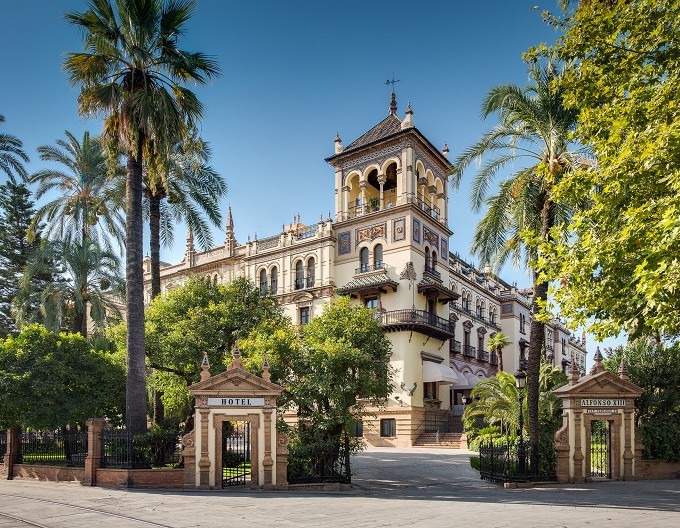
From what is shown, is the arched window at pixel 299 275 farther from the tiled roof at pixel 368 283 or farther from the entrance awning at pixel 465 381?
the entrance awning at pixel 465 381

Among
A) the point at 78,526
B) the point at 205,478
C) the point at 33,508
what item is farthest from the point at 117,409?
the point at 78,526

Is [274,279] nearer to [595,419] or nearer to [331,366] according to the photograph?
[331,366]

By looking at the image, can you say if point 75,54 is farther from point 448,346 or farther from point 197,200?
point 448,346

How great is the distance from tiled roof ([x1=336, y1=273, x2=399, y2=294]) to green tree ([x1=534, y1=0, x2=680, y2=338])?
24720mm

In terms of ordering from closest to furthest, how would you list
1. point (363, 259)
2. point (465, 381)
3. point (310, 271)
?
point (363, 259) → point (310, 271) → point (465, 381)

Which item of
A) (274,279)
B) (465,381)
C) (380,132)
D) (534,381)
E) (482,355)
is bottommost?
(465,381)

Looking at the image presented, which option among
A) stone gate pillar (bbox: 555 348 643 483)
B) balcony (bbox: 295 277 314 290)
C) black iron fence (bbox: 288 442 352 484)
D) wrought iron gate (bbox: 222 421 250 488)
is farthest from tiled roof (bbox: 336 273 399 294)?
black iron fence (bbox: 288 442 352 484)

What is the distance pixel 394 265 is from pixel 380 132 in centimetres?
963

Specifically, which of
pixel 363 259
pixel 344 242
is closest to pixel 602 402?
pixel 363 259

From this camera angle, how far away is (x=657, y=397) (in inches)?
901

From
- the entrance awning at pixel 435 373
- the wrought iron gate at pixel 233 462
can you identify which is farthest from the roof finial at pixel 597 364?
the entrance awning at pixel 435 373

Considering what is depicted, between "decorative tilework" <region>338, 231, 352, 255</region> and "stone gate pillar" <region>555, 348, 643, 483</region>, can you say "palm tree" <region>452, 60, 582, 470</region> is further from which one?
"decorative tilework" <region>338, 231, 352, 255</region>

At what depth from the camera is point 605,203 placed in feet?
40.6

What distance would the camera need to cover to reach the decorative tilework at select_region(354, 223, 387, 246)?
1599 inches
